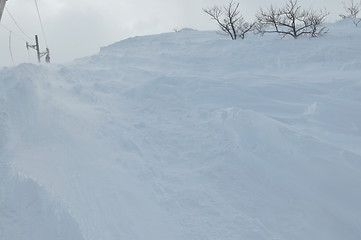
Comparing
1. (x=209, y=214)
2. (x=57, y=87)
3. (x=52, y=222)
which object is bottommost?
(x=209, y=214)

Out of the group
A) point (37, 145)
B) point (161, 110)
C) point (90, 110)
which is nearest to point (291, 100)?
point (161, 110)

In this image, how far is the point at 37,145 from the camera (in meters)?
4.40

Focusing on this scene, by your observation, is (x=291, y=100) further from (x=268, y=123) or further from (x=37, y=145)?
(x=37, y=145)

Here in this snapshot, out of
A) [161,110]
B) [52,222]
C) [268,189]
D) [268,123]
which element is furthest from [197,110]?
[52,222]

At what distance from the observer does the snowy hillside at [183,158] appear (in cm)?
310

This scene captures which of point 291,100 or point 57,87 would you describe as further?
point 57,87

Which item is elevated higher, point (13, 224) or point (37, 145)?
point (37, 145)

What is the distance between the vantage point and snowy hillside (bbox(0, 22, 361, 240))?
10.2 ft

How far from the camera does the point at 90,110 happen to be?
19.4 feet

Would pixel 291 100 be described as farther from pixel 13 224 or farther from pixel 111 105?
pixel 13 224

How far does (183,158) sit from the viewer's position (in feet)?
14.2

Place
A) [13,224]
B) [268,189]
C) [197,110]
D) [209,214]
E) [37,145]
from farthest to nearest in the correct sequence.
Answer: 1. [197,110]
2. [37,145]
3. [268,189]
4. [209,214]
5. [13,224]

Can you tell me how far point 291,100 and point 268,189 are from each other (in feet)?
9.83

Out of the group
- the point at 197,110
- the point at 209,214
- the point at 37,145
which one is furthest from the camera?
the point at 197,110
